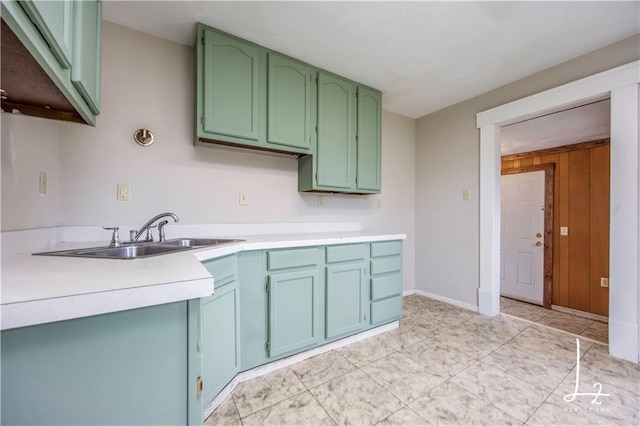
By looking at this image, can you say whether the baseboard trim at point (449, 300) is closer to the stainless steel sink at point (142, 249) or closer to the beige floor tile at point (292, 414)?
the beige floor tile at point (292, 414)

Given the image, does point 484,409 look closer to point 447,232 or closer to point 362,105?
point 447,232

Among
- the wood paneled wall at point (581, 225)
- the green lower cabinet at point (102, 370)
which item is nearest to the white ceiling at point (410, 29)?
the green lower cabinet at point (102, 370)

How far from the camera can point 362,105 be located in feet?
8.71

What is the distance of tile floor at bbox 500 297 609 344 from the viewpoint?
251 centimetres

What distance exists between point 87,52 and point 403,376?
241 centimetres

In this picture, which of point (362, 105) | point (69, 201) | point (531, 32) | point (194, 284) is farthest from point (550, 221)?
point (69, 201)

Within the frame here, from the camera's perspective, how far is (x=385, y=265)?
7.75ft

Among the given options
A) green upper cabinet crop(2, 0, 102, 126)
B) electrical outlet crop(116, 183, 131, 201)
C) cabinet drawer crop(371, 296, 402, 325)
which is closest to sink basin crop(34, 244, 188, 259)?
electrical outlet crop(116, 183, 131, 201)

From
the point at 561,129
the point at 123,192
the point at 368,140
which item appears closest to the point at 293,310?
the point at 123,192

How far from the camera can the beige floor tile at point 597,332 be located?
93.6 inches

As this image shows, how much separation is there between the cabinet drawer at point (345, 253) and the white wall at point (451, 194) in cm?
153

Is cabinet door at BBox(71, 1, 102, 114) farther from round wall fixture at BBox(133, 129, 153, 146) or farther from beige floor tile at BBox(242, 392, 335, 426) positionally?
beige floor tile at BBox(242, 392, 335, 426)

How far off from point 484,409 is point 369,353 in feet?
2.57

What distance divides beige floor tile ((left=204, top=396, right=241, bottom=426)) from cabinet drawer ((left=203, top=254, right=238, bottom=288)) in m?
0.67
